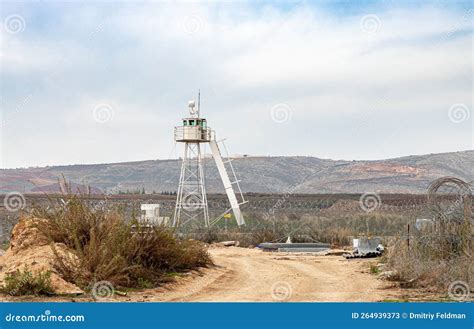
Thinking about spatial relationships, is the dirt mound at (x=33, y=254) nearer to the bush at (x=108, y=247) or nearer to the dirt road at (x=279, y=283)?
the bush at (x=108, y=247)

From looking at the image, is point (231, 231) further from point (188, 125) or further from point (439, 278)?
point (439, 278)

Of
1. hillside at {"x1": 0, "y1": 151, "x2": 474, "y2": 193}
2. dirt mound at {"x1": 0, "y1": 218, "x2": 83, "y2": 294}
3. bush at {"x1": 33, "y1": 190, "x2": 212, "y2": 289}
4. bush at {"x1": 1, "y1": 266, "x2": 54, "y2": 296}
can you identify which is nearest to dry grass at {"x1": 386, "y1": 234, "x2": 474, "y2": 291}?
bush at {"x1": 33, "y1": 190, "x2": 212, "y2": 289}

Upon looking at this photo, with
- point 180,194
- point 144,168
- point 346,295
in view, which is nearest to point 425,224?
point 346,295

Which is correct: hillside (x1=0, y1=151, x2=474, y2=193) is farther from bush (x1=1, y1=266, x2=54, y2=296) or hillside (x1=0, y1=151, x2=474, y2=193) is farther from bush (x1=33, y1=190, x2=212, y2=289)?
bush (x1=1, y1=266, x2=54, y2=296)

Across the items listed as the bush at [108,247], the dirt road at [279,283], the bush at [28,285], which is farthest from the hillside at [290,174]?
the bush at [28,285]

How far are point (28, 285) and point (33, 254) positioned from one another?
243cm

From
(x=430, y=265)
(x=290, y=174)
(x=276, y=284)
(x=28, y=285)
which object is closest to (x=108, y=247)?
(x=28, y=285)

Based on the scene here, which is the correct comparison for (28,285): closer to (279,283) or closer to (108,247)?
(108,247)

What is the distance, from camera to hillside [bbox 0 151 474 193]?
399 ft

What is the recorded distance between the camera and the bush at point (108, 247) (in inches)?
623

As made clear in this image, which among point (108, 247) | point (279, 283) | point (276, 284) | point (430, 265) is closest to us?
point (108, 247)

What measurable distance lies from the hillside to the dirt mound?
98.0 meters

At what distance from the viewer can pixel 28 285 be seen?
1473 cm

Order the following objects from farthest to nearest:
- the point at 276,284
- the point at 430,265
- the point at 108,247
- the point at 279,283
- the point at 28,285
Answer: the point at 279,283, the point at 276,284, the point at 430,265, the point at 108,247, the point at 28,285
